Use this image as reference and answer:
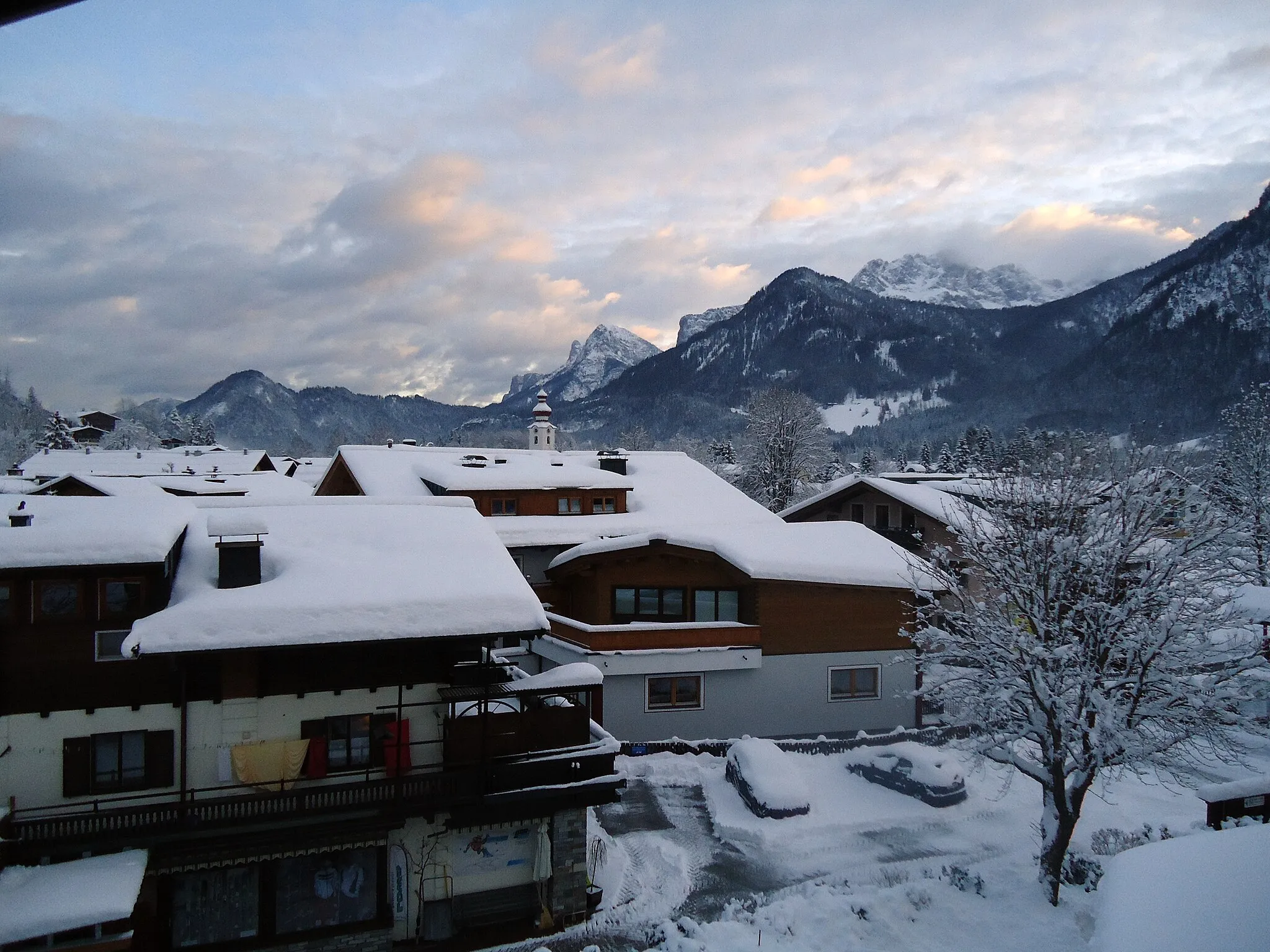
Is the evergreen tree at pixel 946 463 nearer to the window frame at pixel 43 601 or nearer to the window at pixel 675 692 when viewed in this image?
the window at pixel 675 692

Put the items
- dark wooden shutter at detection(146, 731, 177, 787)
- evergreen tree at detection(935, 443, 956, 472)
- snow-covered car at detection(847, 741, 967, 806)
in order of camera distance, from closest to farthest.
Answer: dark wooden shutter at detection(146, 731, 177, 787), snow-covered car at detection(847, 741, 967, 806), evergreen tree at detection(935, 443, 956, 472)

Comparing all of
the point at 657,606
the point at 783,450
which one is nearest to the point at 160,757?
the point at 657,606

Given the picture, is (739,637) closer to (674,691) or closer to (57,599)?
(674,691)

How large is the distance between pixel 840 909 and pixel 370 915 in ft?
33.8

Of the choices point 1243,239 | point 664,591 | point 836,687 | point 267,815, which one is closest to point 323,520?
point 267,815

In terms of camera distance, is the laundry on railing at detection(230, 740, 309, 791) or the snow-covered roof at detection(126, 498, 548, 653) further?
the laundry on railing at detection(230, 740, 309, 791)

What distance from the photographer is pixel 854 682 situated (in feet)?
92.6

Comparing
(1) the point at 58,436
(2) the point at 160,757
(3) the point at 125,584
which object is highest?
(1) the point at 58,436

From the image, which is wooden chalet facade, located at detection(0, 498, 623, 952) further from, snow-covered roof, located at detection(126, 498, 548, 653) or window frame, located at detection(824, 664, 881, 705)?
window frame, located at detection(824, 664, 881, 705)

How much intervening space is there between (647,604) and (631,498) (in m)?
12.3

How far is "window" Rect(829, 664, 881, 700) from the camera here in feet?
91.8

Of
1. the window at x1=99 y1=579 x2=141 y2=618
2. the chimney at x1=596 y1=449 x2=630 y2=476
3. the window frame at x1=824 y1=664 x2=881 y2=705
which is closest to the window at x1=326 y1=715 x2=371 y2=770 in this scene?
the window at x1=99 y1=579 x2=141 y2=618

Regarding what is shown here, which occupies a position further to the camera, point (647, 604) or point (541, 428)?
point (541, 428)

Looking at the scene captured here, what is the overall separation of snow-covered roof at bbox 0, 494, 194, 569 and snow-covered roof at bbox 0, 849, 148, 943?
18.3 feet
